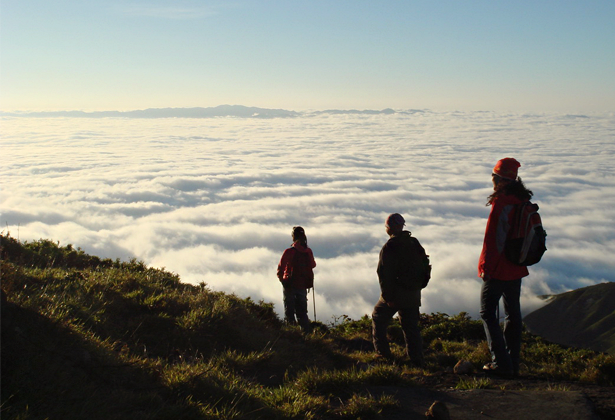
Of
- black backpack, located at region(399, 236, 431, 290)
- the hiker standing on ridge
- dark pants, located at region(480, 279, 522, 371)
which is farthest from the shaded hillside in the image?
black backpack, located at region(399, 236, 431, 290)

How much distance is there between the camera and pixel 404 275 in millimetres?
5746

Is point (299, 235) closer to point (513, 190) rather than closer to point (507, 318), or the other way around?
point (507, 318)

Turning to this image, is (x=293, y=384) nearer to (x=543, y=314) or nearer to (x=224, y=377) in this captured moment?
(x=224, y=377)

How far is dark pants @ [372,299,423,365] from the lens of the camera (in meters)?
5.89

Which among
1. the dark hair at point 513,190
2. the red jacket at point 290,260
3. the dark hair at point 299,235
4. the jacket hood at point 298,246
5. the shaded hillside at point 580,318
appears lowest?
the shaded hillside at point 580,318

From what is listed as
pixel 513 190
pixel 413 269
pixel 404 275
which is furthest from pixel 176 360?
pixel 513 190

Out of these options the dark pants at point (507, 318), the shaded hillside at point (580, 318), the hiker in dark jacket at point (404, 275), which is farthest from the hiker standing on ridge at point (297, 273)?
the shaded hillside at point (580, 318)

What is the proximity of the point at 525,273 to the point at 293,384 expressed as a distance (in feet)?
8.86

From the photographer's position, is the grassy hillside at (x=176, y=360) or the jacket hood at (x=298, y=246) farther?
the jacket hood at (x=298, y=246)

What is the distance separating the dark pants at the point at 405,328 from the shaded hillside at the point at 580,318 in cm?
6727

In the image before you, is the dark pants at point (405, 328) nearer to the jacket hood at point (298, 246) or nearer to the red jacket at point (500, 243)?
the red jacket at point (500, 243)

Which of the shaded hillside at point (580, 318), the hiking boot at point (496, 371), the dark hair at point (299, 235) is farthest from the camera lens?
the shaded hillside at point (580, 318)

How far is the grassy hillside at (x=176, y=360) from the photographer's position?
10.6 feet

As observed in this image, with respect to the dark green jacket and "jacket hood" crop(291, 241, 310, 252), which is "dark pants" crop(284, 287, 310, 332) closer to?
"jacket hood" crop(291, 241, 310, 252)
